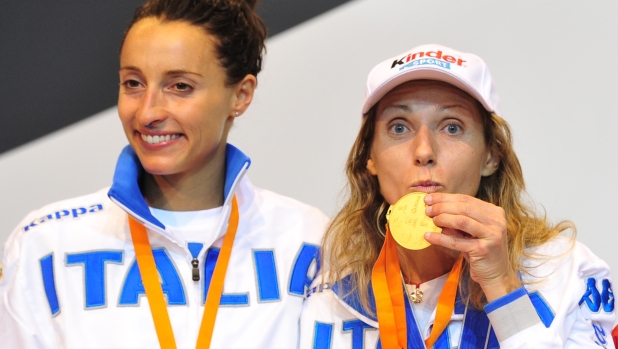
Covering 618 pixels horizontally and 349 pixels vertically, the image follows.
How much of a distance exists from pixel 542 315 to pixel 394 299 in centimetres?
37

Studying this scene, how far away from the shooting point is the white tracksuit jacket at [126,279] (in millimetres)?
2084

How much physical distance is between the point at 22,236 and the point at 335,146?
4.37ft

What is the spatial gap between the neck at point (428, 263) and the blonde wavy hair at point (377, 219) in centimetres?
7

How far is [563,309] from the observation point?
1.85 meters

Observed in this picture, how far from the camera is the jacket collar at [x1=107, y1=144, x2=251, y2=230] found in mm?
2139

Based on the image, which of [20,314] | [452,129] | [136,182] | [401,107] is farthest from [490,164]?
[20,314]

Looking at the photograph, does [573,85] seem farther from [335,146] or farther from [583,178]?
[335,146]

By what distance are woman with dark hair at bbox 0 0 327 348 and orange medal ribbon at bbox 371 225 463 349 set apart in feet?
0.99

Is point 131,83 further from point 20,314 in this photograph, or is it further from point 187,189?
point 20,314

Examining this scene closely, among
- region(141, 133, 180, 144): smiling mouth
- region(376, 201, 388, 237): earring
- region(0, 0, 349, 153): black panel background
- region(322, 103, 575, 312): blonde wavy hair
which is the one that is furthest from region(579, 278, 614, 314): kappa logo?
region(0, 0, 349, 153): black panel background

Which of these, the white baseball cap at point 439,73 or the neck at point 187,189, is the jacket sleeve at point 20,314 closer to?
the neck at point 187,189

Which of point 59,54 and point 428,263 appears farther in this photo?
point 59,54

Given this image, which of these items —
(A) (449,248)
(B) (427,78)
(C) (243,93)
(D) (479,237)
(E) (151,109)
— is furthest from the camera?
(C) (243,93)

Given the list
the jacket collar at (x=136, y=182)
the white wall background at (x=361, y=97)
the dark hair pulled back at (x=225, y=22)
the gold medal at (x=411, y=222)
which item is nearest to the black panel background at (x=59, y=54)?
the white wall background at (x=361, y=97)
